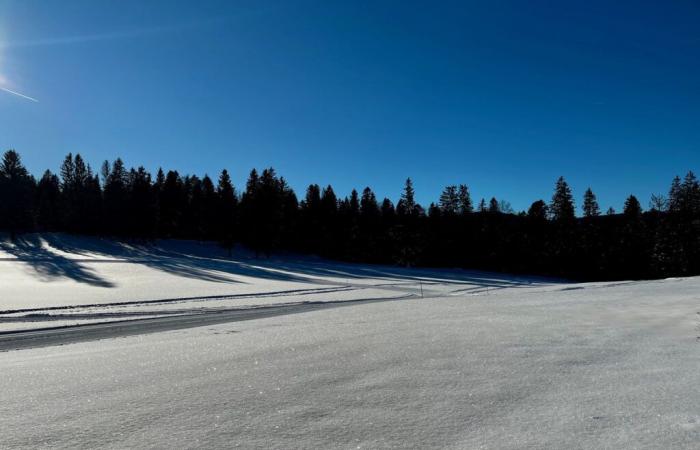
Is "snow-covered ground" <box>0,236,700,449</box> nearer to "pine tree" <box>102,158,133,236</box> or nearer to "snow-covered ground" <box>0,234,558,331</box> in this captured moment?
"snow-covered ground" <box>0,234,558,331</box>

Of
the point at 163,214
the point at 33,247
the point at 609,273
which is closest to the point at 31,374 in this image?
the point at 33,247

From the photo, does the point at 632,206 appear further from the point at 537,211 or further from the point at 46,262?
the point at 46,262

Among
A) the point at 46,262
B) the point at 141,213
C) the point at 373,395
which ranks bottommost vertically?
A: the point at 373,395

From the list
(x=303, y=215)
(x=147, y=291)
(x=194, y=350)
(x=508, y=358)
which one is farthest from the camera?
(x=303, y=215)

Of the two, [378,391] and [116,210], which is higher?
[116,210]

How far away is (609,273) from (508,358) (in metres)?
83.0

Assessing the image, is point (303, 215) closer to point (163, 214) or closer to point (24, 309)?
point (163, 214)

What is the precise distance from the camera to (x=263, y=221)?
68.5 metres

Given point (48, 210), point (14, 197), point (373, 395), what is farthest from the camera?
point (48, 210)

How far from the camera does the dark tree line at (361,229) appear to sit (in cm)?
6838

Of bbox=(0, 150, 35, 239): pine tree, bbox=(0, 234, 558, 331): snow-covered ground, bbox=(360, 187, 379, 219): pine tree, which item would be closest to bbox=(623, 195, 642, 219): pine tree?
bbox=(360, 187, 379, 219): pine tree

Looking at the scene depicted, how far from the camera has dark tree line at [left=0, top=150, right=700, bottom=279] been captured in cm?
6838

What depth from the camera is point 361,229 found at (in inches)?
3100

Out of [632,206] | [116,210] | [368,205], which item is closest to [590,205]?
[632,206]
